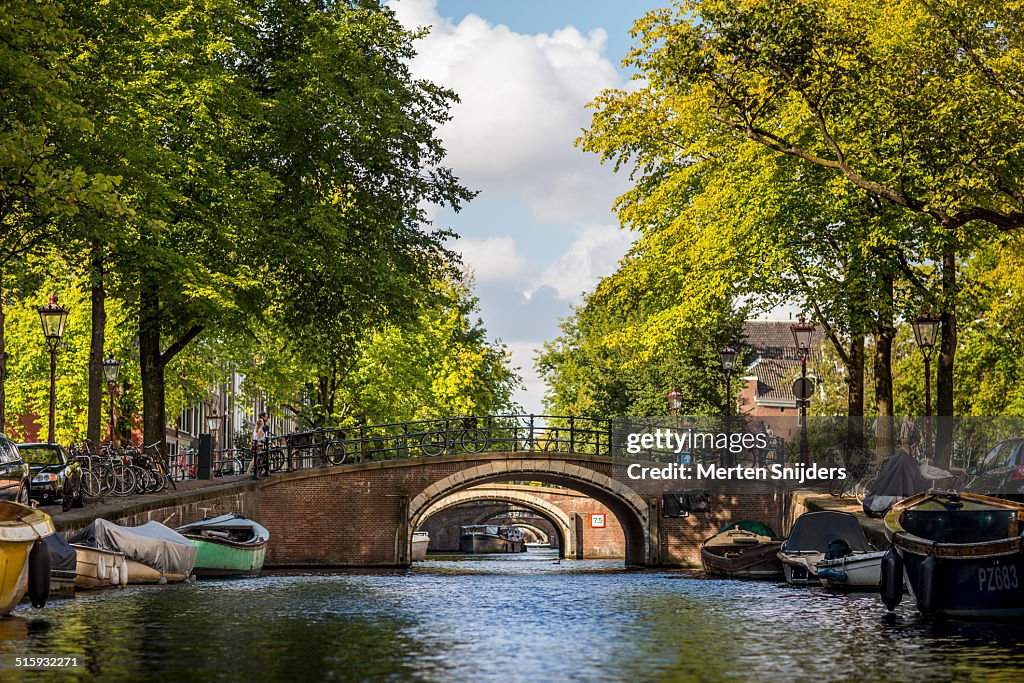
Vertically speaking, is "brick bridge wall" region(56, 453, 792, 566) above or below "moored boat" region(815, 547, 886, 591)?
above

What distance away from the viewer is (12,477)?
2292cm

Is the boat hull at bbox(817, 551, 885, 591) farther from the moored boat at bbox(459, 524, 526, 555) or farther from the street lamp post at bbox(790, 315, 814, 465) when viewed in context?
the moored boat at bbox(459, 524, 526, 555)

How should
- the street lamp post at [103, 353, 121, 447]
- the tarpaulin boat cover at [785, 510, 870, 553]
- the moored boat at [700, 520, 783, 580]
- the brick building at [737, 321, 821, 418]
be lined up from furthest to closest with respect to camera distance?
the brick building at [737, 321, 821, 418], the street lamp post at [103, 353, 121, 447], the moored boat at [700, 520, 783, 580], the tarpaulin boat cover at [785, 510, 870, 553]

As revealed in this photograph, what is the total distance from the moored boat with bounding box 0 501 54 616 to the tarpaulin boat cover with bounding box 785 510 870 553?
52.6 ft

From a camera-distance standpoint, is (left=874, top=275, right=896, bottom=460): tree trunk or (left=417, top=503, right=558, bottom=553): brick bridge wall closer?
(left=874, top=275, right=896, bottom=460): tree trunk

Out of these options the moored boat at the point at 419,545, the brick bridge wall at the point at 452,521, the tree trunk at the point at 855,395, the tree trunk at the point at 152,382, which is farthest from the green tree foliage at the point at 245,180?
the brick bridge wall at the point at 452,521

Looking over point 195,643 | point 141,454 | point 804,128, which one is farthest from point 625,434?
point 195,643

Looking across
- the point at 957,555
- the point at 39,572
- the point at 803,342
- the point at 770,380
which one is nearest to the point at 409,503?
the point at 803,342

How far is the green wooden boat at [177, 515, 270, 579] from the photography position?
94.0 ft

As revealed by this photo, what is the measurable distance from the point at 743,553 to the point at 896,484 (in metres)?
4.39

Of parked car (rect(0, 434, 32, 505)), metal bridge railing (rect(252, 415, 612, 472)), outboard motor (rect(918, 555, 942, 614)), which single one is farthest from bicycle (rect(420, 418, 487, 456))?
outboard motor (rect(918, 555, 942, 614))

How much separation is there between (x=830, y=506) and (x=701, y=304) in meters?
5.53

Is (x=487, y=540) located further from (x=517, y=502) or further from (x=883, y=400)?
(x=883, y=400)

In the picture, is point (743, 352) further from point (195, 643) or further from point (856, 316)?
point (195, 643)
